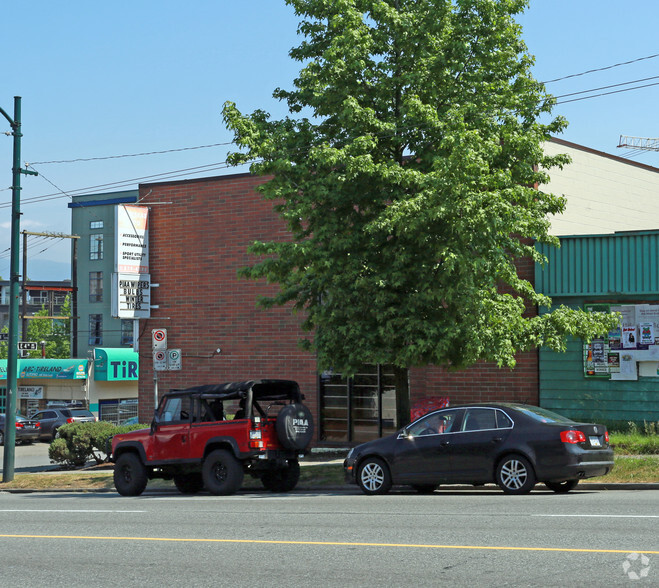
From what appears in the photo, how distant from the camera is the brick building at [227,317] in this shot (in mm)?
24719

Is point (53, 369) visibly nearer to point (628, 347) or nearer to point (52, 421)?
point (52, 421)

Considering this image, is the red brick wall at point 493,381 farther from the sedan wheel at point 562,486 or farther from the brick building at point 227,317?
the sedan wheel at point 562,486

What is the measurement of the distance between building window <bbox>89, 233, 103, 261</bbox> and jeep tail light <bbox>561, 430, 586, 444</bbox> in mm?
60061

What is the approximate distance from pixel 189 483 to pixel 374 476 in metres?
4.62

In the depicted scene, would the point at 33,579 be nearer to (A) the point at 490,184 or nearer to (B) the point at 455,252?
(B) the point at 455,252

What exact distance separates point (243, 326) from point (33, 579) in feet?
59.7

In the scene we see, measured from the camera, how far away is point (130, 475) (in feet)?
58.7

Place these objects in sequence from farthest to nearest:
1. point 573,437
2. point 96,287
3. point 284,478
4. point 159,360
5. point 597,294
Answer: point 96,287, point 159,360, point 597,294, point 284,478, point 573,437

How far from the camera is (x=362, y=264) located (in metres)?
17.3

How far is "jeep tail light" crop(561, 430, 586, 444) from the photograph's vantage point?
44.5ft

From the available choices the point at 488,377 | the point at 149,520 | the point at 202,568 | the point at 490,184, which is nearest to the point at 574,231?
the point at 488,377

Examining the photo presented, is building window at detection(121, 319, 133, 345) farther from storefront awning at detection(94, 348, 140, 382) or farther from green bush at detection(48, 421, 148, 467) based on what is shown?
green bush at detection(48, 421, 148, 467)

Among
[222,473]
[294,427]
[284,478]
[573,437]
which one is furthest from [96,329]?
[573,437]

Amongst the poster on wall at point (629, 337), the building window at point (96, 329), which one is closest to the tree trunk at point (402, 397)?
the poster on wall at point (629, 337)
